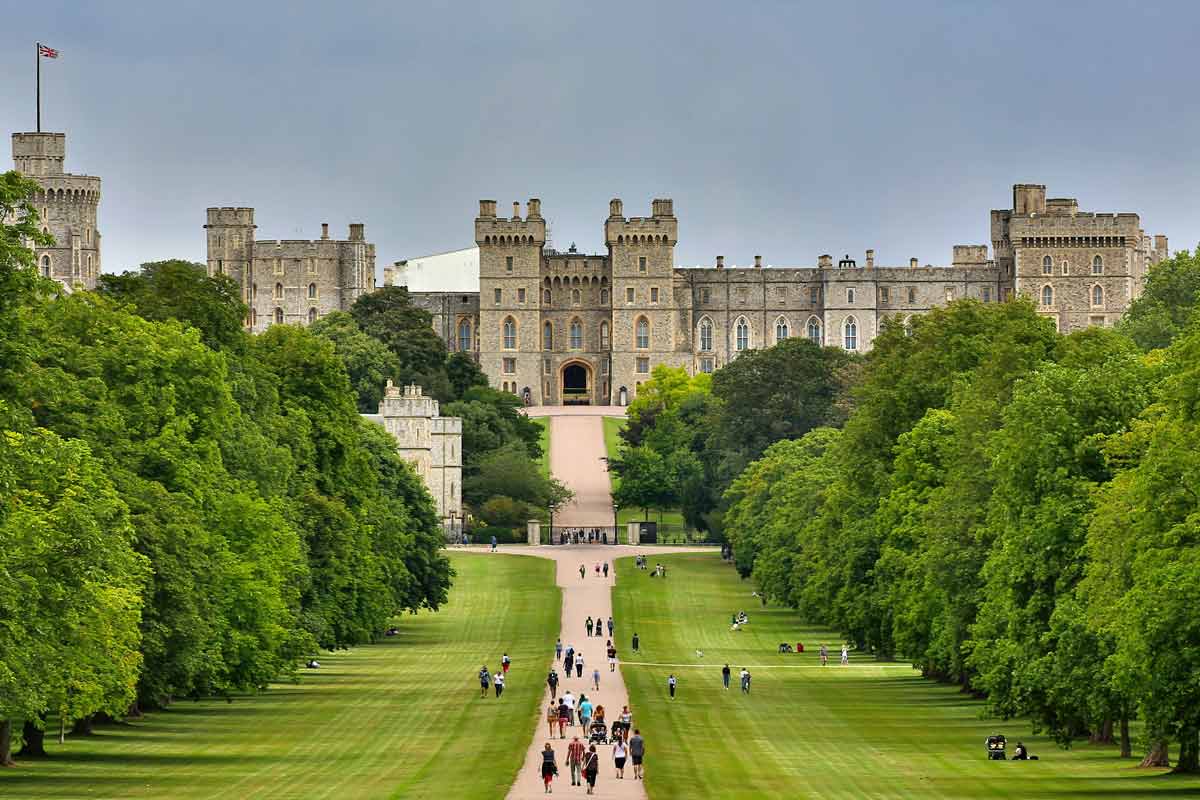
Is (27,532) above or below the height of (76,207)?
below

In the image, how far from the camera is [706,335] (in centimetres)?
16562

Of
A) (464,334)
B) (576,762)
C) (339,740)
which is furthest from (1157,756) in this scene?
(464,334)

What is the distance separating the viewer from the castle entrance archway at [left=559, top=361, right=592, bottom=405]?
163 metres

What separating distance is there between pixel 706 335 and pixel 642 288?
5.84 m

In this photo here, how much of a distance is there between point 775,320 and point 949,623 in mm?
119517

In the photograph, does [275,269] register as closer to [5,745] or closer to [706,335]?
[706,335]

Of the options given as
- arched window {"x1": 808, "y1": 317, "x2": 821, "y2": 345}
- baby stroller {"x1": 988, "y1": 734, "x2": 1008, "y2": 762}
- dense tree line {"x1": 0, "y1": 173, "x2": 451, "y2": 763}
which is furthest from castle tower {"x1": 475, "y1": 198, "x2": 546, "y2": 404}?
baby stroller {"x1": 988, "y1": 734, "x2": 1008, "y2": 762}

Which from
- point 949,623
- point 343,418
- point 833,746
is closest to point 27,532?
point 833,746

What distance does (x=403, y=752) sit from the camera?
40.5 metres

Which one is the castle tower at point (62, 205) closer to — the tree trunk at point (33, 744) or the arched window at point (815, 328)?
the arched window at point (815, 328)

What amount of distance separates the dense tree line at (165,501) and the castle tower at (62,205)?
84.9 metres

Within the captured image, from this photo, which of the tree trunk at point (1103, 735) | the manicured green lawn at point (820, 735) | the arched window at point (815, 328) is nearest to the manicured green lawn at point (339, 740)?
the manicured green lawn at point (820, 735)

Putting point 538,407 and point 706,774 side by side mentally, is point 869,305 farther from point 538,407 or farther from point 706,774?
point 706,774

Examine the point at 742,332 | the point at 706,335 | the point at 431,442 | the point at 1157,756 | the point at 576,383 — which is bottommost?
the point at 1157,756
